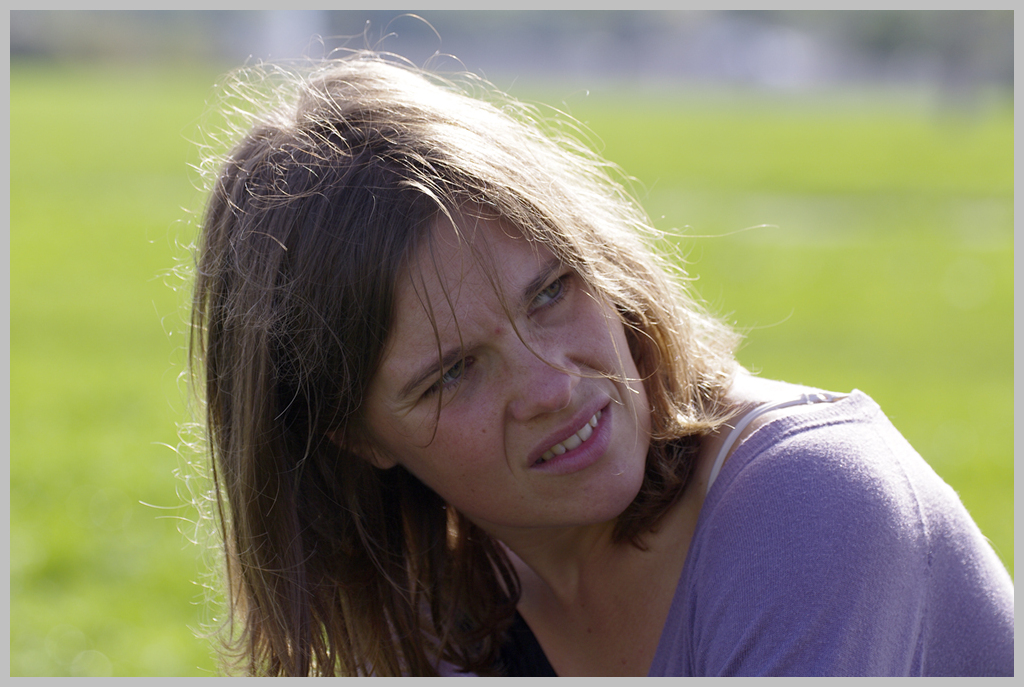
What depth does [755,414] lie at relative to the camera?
6.69 ft

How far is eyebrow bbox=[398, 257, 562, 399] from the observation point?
191 cm

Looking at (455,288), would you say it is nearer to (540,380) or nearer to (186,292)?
(540,380)

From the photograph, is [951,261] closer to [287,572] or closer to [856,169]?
[856,169]

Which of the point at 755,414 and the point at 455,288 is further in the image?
the point at 755,414

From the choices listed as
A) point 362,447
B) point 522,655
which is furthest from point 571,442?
point 522,655

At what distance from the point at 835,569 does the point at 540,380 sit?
646 millimetres

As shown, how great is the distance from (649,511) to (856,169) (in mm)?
23482

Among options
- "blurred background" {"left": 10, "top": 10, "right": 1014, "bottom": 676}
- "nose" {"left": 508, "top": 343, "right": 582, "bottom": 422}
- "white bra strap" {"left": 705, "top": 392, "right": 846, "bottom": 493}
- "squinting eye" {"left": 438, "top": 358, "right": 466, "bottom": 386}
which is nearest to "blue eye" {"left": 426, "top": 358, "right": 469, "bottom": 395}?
"squinting eye" {"left": 438, "top": 358, "right": 466, "bottom": 386}

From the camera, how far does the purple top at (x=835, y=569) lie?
1.73 metres

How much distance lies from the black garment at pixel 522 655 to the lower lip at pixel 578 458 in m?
0.67

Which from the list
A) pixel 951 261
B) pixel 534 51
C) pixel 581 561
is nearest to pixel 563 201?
pixel 581 561

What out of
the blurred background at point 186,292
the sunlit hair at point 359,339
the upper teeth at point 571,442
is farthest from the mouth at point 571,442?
the blurred background at point 186,292

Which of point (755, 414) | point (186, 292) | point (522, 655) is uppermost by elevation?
point (755, 414)

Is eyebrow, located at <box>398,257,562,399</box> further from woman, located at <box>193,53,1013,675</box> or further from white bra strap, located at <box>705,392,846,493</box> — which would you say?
white bra strap, located at <box>705,392,846,493</box>
